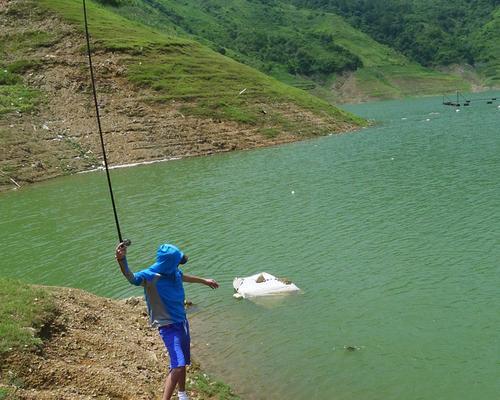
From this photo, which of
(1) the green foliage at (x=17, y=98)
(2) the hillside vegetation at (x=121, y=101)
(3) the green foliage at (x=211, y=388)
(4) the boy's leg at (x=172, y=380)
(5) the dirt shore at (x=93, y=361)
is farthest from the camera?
(1) the green foliage at (x=17, y=98)

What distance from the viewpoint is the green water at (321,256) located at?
13.7m

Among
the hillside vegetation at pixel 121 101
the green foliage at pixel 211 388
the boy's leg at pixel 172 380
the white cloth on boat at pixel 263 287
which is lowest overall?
the hillside vegetation at pixel 121 101

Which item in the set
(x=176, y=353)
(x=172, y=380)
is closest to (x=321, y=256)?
(x=176, y=353)

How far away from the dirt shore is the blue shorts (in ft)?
5.59

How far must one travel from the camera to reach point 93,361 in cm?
1239

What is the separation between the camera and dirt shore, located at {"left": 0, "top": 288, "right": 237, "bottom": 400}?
10.9 m

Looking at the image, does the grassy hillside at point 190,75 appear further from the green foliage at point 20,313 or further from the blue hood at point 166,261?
the blue hood at point 166,261

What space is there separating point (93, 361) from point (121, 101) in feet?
197

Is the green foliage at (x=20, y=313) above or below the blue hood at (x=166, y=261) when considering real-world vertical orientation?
below

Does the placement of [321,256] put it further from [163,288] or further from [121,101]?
[121,101]

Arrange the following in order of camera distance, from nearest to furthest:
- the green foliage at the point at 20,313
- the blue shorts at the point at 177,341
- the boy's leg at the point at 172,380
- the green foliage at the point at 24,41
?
the boy's leg at the point at 172,380 < the blue shorts at the point at 177,341 < the green foliage at the point at 20,313 < the green foliage at the point at 24,41

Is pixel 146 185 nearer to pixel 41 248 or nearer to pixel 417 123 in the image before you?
pixel 41 248

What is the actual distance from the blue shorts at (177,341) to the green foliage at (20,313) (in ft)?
11.3

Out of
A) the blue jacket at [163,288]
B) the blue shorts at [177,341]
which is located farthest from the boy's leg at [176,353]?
the blue jacket at [163,288]
